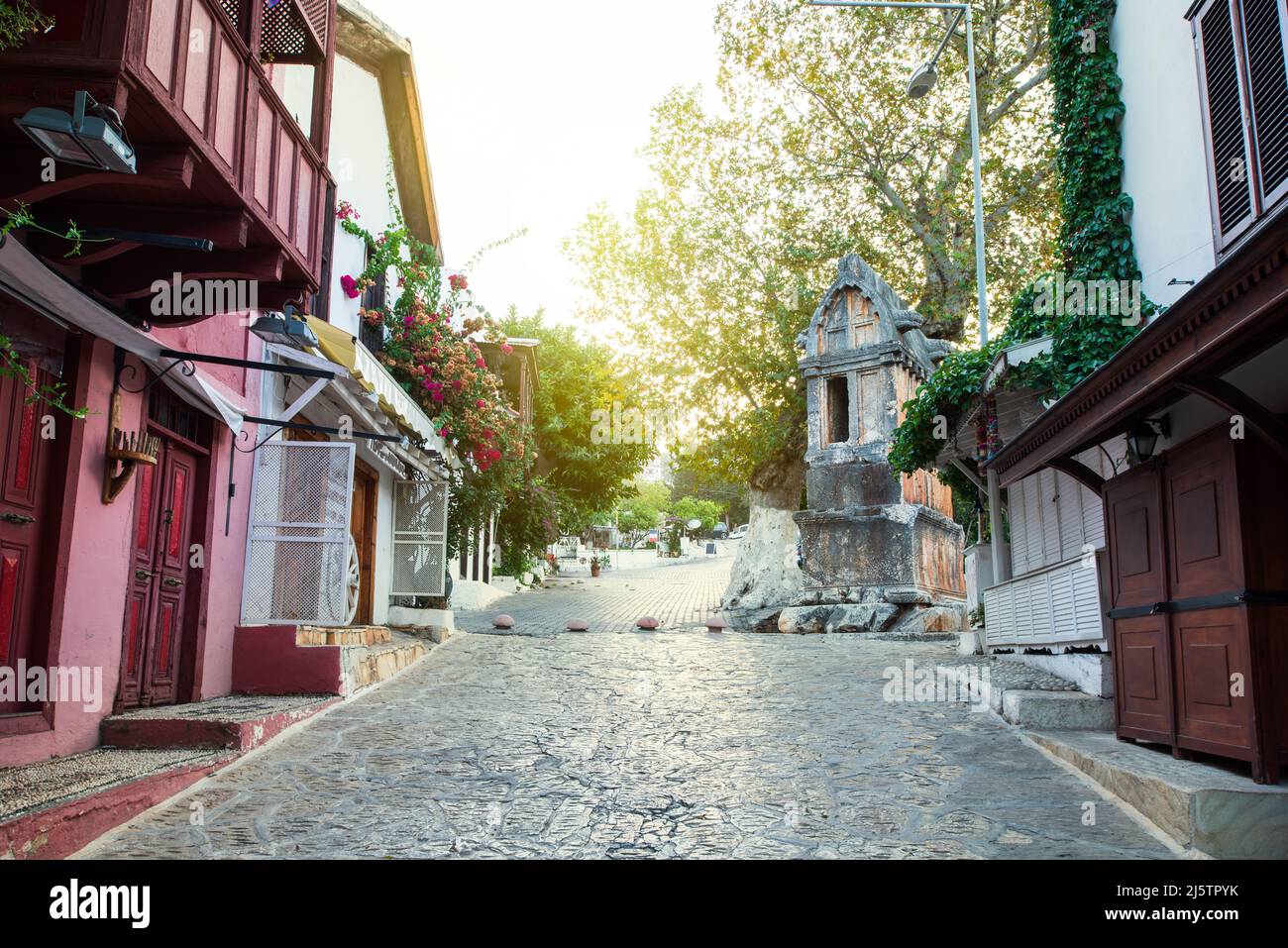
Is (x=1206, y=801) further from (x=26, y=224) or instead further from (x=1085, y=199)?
(x=26, y=224)

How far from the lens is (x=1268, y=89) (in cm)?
650

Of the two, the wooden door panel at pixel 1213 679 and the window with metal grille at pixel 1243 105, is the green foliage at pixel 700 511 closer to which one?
the window with metal grille at pixel 1243 105

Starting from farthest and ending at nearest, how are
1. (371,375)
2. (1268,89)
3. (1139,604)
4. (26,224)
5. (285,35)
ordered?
1. (371,375)
2. (285,35)
3. (1139,604)
4. (1268,89)
5. (26,224)

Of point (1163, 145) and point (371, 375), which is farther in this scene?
point (371, 375)

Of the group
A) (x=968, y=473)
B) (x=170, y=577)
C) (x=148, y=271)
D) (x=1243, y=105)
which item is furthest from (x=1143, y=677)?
(x=170, y=577)

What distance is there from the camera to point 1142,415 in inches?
259

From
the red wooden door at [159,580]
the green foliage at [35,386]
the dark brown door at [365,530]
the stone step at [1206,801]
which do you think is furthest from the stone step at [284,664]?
the stone step at [1206,801]

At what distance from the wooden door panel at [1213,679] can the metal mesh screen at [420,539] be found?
1106 centimetres

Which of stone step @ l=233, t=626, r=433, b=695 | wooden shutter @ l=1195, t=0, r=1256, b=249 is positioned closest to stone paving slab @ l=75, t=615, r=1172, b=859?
stone step @ l=233, t=626, r=433, b=695

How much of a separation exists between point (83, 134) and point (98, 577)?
11.7 feet

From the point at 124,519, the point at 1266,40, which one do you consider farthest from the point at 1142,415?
the point at 124,519

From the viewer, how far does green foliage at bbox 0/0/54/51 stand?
14.8 ft
